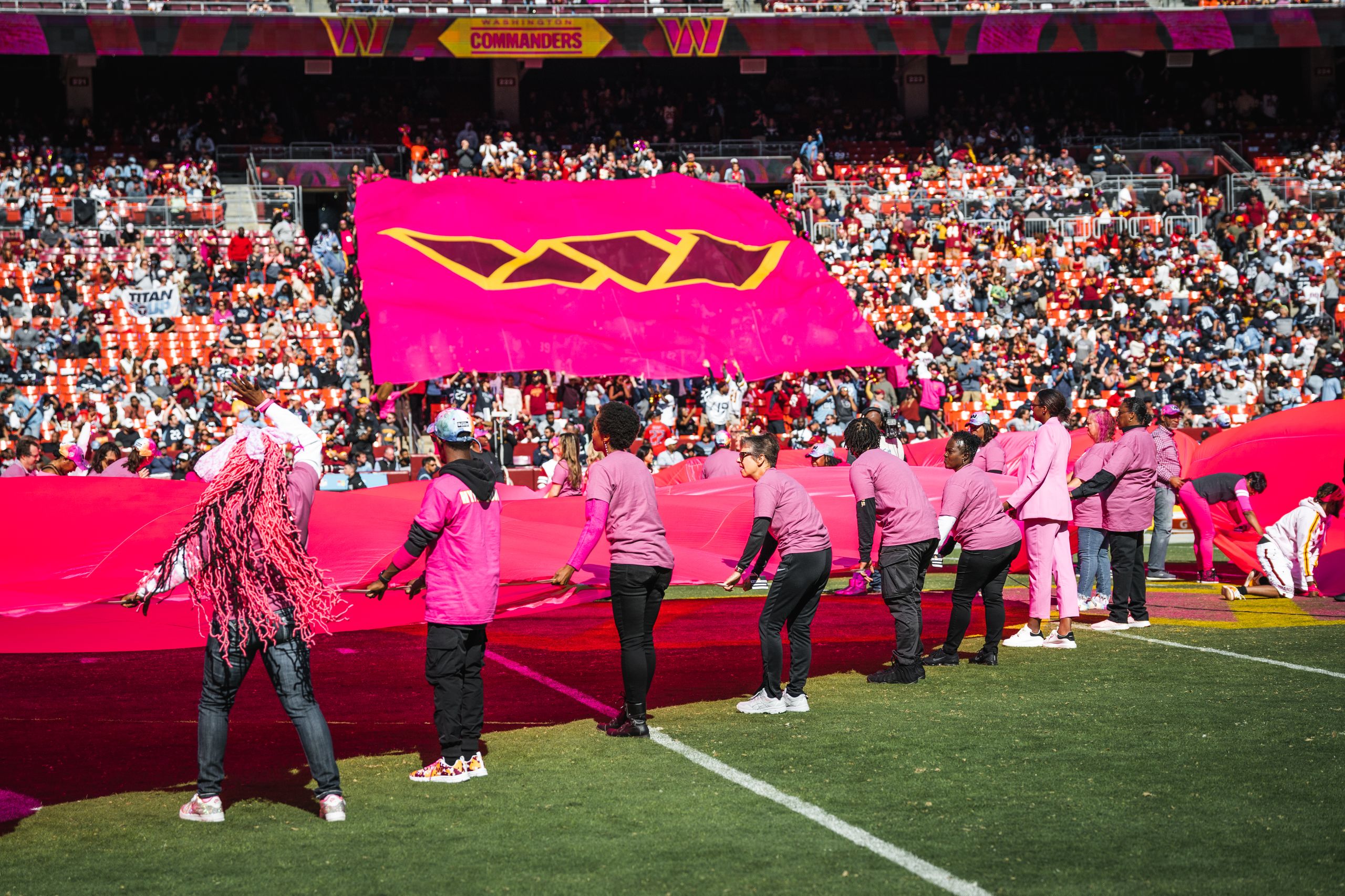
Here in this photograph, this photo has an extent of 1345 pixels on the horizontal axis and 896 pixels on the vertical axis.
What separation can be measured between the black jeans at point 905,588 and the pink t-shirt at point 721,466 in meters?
4.93

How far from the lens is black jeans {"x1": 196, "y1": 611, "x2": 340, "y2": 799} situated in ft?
18.6

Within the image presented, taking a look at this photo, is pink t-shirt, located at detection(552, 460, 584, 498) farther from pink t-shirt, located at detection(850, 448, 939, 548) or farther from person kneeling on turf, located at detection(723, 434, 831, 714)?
person kneeling on turf, located at detection(723, 434, 831, 714)

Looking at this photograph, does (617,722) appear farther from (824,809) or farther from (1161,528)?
(1161,528)

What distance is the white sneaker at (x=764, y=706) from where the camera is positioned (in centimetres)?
765

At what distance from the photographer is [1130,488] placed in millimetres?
10258

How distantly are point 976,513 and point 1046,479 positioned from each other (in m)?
0.91

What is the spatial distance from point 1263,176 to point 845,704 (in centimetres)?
2555

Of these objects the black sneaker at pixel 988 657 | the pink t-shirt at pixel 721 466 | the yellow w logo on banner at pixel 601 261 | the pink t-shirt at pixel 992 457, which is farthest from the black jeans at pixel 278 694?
the yellow w logo on banner at pixel 601 261

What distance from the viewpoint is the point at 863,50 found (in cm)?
3219

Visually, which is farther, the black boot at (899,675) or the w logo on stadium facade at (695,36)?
the w logo on stadium facade at (695,36)

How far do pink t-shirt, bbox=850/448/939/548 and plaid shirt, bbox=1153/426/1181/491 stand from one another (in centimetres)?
518

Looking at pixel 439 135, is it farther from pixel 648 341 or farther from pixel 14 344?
pixel 648 341

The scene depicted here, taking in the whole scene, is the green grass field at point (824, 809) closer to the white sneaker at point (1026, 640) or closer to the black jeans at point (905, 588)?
the black jeans at point (905, 588)

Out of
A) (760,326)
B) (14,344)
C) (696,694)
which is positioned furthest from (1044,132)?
(696,694)
